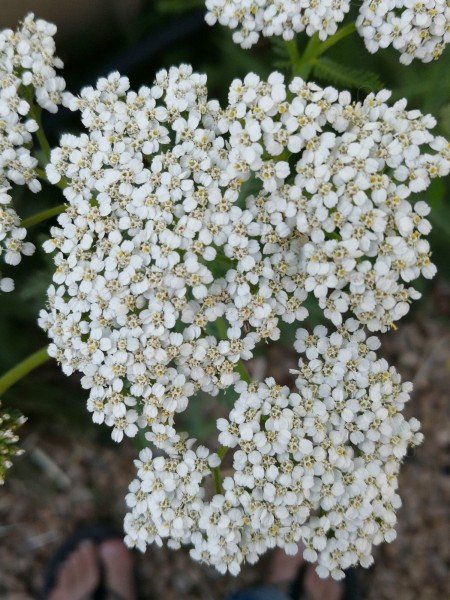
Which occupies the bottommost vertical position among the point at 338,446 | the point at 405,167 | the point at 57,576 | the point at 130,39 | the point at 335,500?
the point at 57,576

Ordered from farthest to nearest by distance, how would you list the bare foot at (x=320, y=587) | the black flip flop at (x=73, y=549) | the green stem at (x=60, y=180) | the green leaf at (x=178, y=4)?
the bare foot at (x=320, y=587)
the black flip flop at (x=73, y=549)
the green leaf at (x=178, y=4)
the green stem at (x=60, y=180)

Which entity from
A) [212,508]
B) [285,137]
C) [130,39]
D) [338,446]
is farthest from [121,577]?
[130,39]

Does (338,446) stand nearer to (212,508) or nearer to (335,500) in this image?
(335,500)

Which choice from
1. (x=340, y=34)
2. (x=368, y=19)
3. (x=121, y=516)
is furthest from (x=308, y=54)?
(x=121, y=516)

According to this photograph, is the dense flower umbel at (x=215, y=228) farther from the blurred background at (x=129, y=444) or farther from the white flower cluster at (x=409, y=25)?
the blurred background at (x=129, y=444)

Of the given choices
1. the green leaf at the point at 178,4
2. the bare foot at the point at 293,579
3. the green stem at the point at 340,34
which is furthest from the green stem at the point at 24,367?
the bare foot at the point at 293,579
